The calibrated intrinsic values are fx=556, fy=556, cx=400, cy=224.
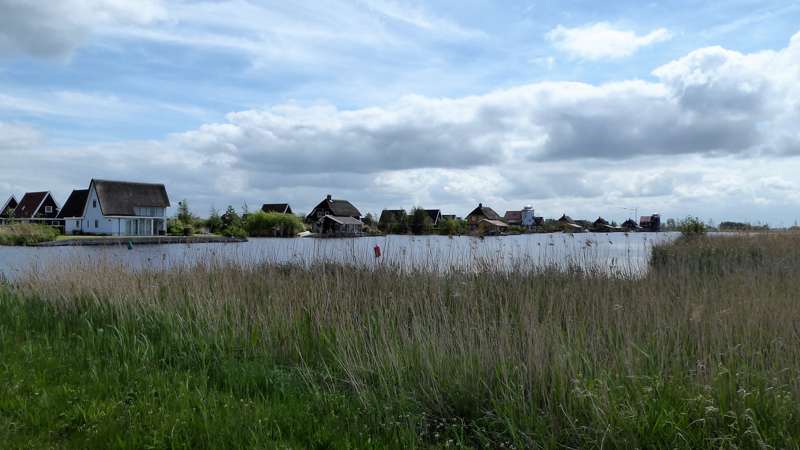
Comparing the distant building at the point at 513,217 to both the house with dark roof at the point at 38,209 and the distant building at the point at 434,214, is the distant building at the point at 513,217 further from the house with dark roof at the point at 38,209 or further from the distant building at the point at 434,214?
the house with dark roof at the point at 38,209

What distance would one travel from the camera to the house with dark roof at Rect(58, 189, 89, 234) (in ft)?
188

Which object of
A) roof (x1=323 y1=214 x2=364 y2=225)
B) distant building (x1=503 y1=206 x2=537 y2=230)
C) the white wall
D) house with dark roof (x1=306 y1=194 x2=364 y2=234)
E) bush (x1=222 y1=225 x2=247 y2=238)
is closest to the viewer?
the white wall

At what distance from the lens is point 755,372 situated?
14.0 ft

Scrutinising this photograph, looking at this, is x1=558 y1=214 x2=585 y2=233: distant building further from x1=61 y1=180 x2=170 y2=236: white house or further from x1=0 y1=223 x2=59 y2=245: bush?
x1=61 y1=180 x2=170 y2=236: white house

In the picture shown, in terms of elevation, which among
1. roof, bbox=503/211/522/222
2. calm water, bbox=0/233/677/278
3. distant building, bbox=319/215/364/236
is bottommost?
calm water, bbox=0/233/677/278

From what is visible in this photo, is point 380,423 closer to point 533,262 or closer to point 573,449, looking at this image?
point 573,449

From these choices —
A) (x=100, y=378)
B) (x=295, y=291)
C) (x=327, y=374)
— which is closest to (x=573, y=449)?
(x=327, y=374)

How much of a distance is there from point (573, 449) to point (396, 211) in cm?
6804

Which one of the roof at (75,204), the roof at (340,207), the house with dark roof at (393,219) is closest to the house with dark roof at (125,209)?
the roof at (75,204)

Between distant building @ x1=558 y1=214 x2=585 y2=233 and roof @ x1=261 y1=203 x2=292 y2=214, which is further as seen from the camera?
roof @ x1=261 y1=203 x2=292 y2=214

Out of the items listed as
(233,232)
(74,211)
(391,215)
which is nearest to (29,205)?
(74,211)

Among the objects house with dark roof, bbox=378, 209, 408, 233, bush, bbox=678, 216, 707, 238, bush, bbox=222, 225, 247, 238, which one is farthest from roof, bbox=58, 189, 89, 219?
bush, bbox=678, 216, 707, 238

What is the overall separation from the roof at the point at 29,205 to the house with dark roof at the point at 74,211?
649 cm

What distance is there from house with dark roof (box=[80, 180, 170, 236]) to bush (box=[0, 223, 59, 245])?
318 inches
